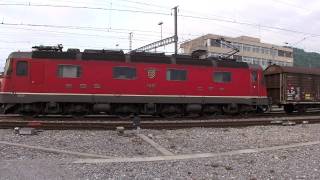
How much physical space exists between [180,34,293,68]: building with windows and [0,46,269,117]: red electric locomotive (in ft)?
198

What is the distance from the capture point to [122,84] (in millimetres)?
20891

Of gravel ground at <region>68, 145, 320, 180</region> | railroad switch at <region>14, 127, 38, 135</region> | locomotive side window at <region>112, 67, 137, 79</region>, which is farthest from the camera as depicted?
locomotive side window at <region>112, 67, 137, 79</region>

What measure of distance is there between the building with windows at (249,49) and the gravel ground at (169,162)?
6868 cm

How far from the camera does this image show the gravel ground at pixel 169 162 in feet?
30.6

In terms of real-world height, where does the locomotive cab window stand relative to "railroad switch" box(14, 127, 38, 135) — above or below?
above

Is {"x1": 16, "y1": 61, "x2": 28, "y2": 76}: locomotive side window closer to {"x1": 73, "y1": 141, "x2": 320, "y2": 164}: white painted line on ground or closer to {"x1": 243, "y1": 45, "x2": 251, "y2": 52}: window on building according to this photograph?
{"x1": 73, "y1": 141, "x2": 320, "y2": 164}: white painted line on ground

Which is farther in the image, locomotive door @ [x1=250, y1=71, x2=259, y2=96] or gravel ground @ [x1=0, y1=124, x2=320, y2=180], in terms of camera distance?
locomotive door @ [x1=250, y1=71, x2=259, y2=96]

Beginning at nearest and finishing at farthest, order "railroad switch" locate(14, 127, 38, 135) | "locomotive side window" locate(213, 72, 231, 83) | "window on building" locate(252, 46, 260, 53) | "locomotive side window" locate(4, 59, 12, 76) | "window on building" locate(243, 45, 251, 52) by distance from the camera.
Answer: "railroad switch" locate(14, 127, 38, 135) → "locomotive side window" locate(4, 59, 12, 76) → "locomotive side window" locate(213, 72, 231, 83) → "window on building" locate(243, 45, 251, 52) → "window on building" locate(252, 46, 260, 53)

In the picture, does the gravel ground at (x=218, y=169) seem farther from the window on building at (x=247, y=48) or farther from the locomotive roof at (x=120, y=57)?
the window on building at (x=247, y=48)

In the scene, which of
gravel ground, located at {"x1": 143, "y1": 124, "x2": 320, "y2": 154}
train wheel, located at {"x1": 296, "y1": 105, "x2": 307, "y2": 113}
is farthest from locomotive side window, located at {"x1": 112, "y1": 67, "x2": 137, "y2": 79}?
train wheel, located at {"x1": 296, "y1": 105, "x2": 307, "y2": 113}

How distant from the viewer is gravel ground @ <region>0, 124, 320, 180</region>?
9.33 m

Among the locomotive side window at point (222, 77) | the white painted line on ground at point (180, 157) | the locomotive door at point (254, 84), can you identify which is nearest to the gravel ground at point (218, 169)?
the white painted line on ground at point (180, 157)

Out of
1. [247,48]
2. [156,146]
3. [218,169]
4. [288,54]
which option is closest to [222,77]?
[156,146]

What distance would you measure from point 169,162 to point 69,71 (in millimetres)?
10952
